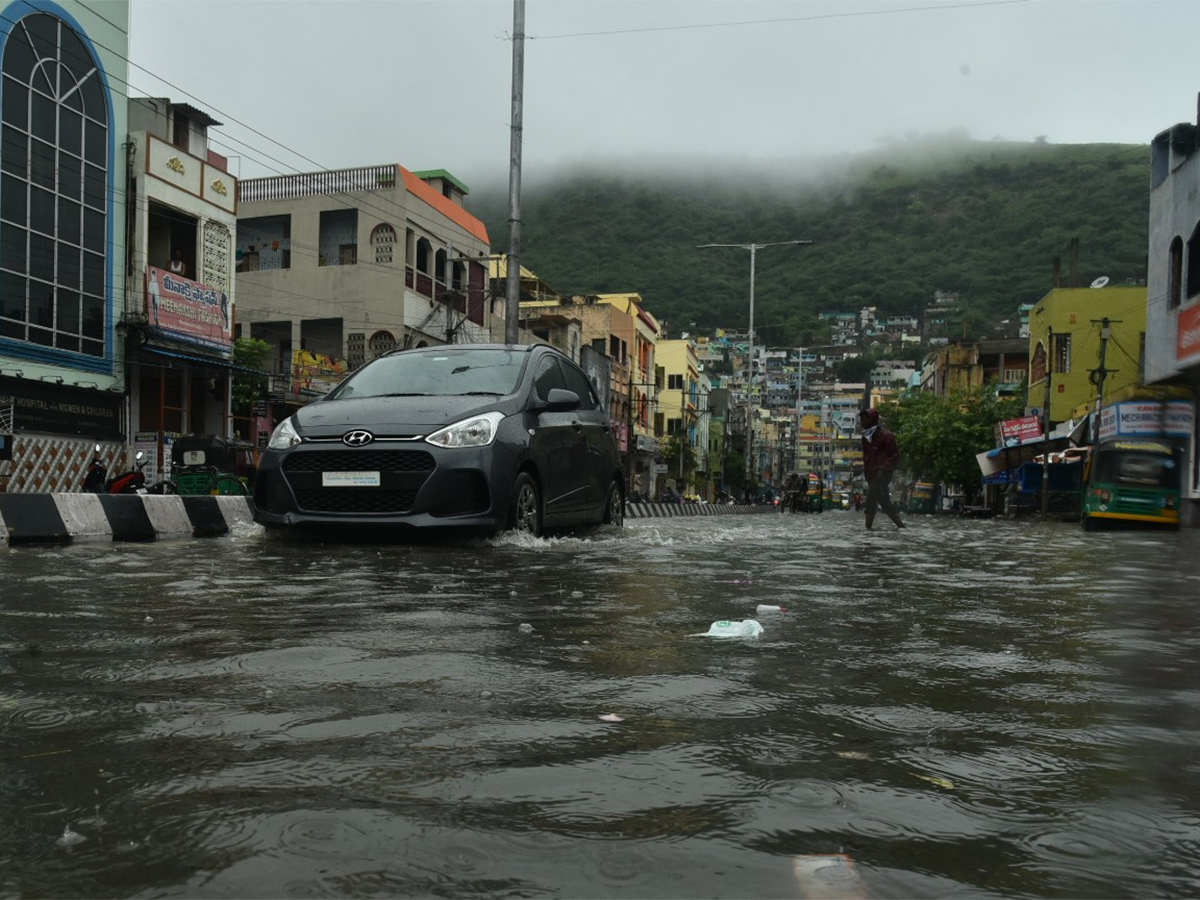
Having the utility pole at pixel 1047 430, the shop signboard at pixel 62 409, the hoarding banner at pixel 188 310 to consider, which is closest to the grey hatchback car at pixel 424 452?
the shop signboard at pixel 62 409

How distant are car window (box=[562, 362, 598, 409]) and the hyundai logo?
2.37m

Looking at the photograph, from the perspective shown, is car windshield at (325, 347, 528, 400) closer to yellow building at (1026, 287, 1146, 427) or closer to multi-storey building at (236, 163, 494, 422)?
multi-storey building at (236, 163, 494, 422)

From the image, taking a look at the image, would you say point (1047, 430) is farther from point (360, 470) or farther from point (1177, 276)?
point (360, 470)

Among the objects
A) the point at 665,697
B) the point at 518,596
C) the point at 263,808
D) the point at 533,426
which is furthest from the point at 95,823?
the point at 533,426

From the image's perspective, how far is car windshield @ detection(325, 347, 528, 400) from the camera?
8.46 metres

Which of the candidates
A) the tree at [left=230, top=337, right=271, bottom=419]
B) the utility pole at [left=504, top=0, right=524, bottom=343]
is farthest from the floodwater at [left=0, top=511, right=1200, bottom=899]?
the tree at [left=230, top=337, right=271, bottom=419]

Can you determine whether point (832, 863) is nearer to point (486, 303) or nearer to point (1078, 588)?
point (1078, 588)

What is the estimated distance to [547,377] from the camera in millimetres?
9000

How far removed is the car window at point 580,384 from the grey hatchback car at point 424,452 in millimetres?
764

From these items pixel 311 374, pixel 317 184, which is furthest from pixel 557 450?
pixel 317 184

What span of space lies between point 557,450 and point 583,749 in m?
6.62

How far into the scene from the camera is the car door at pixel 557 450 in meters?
8.49

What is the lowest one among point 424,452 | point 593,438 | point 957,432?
point 424,452

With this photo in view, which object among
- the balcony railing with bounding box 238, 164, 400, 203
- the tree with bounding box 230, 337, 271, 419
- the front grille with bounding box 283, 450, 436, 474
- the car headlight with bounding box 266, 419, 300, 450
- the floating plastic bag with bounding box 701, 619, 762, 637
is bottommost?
the floating plastic bag with bounding box 701, 619, 762, 637
